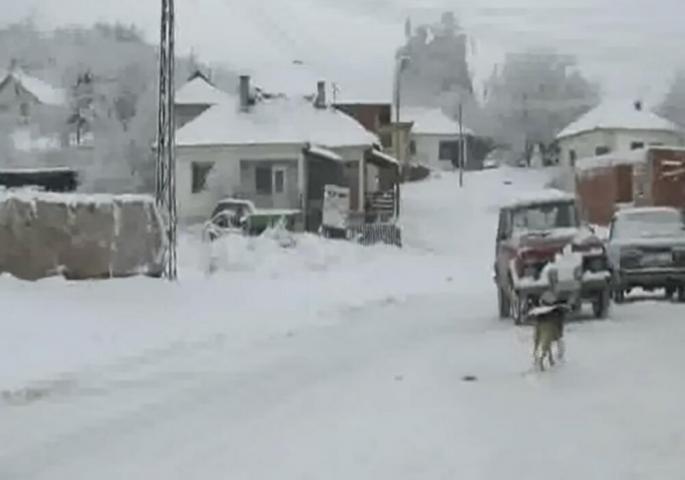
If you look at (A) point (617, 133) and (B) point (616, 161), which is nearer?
(B) point (616, 161)

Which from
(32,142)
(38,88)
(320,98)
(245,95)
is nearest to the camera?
(245,95)

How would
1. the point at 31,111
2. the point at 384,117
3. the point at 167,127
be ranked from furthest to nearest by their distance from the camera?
the point at 31,111
the point at 384,117
the point at 167,127

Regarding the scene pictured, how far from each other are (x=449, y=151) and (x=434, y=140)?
1.81 metres

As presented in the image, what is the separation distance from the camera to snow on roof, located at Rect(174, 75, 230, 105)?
75312 mm

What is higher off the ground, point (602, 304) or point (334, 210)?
point (334, 210)

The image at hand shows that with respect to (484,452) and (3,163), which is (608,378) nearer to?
(484,452)

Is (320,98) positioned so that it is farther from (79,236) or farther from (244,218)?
(79,236)

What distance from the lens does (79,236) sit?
27578 millimetres

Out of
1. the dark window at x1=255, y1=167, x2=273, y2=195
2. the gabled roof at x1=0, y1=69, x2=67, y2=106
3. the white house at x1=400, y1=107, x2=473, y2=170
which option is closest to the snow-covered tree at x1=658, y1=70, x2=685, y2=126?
the white house at x1=400, y1=107, x2=473, y2=170

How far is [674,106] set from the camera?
132 m

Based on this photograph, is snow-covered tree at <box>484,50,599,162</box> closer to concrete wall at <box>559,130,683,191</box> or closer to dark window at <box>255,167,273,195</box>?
concrete wall at <box>559,130,683,191</box>

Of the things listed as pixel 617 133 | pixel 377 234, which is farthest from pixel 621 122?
pixel 377 234

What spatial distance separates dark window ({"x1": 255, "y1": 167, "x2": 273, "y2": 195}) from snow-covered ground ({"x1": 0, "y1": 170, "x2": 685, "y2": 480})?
28753 millimetres

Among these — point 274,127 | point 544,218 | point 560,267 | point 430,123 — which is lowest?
point 560,267
